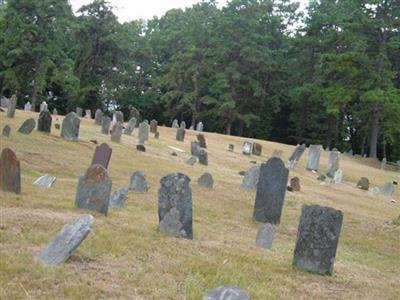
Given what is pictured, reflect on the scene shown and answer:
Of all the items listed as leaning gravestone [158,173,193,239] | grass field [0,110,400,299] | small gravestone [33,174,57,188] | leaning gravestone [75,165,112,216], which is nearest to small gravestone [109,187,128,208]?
grass field [0,110,400,299]

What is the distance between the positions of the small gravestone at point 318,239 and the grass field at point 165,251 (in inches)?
7.8

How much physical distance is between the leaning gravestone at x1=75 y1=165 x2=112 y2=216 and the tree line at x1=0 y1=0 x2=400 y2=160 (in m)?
38.5

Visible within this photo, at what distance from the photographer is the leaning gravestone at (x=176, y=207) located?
8977 mm

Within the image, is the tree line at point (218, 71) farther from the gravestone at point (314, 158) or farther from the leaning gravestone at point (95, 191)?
the leaning gravestone at point (95, 191)

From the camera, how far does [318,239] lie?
8.27 meters

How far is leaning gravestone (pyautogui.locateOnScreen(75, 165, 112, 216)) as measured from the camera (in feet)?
31.2

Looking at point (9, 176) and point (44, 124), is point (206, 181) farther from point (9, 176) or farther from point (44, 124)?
point (44, 124)

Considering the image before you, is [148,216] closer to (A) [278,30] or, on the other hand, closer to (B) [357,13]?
(B) [357,13]

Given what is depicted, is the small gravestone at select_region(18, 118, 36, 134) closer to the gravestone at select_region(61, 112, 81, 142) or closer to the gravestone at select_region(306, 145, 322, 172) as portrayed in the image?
the gravestone at select_region(61, 112, 81, 142)

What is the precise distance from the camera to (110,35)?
56.3m

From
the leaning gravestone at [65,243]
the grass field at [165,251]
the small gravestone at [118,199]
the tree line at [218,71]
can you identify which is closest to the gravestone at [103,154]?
the grass field at [165,251]

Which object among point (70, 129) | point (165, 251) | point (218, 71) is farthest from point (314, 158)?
point (218, 71)

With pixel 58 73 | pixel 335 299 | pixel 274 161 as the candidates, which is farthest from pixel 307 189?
pixel 58 73

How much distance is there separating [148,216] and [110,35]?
1893 inches
